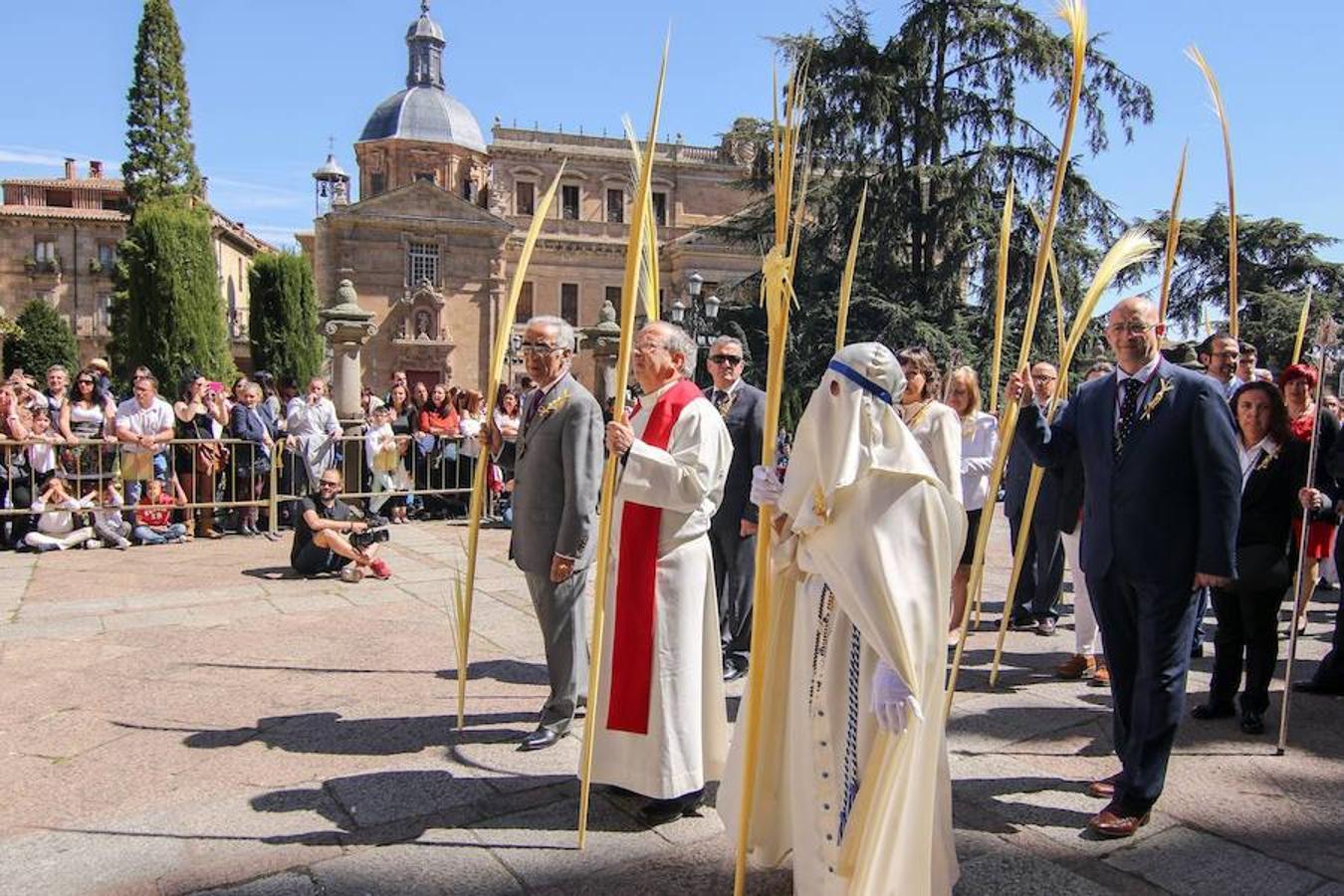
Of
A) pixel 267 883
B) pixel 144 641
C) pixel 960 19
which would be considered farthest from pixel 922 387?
pixel 960 19

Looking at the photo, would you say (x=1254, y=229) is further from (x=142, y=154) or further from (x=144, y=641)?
(x=142, y=154)

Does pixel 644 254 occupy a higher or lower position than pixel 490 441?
higher

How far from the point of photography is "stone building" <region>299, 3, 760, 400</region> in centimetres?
4953

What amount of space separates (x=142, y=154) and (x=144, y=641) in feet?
→ 113

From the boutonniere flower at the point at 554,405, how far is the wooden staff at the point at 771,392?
143 centimetres

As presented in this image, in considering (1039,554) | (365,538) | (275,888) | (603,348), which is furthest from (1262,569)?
(603,348)

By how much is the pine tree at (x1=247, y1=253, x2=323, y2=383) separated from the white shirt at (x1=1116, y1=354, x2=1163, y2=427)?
3304 centimetres

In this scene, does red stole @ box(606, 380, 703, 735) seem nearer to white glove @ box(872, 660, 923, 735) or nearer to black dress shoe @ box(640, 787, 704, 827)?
black dress shoe @ box(640, 787, 704, 827)

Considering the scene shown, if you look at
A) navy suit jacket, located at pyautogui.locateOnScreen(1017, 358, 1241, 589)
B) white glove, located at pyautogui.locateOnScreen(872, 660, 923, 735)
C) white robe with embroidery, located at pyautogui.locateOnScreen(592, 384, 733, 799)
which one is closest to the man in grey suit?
white robe with embroidery, located at pyautogui.locateOnScreen(592, 384, 733, 799)

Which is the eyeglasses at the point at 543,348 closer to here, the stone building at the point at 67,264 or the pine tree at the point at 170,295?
the pine tree at the point at 170,295

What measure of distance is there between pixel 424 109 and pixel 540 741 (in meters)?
60.3

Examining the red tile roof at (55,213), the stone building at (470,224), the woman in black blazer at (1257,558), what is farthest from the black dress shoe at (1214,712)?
the red tile roof at (55,213)

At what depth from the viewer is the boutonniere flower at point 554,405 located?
13.8 ft

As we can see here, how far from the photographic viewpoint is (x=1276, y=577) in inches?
186
